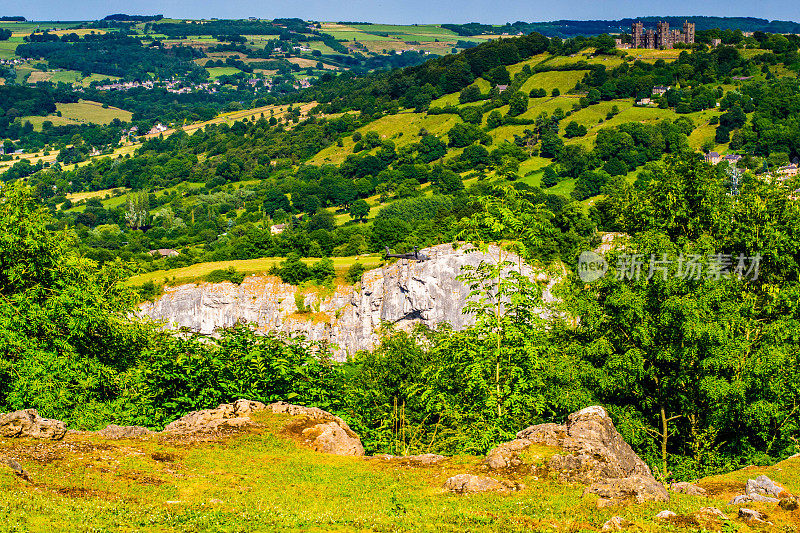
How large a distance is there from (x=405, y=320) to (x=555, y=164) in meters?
82.9

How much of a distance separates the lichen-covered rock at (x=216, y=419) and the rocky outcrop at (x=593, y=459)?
582 centimetres

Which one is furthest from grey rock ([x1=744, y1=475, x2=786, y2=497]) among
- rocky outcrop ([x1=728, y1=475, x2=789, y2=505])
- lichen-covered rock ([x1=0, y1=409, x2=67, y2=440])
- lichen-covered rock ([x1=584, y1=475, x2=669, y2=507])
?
lichen-covered rock ([x1=0, y1=409, x2=67, y2=440])

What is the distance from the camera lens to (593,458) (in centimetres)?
1491

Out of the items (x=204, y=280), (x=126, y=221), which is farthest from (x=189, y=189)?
(x=204, y=280)

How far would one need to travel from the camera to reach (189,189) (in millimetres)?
194625

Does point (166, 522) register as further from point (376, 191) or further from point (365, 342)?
point (376, 191)

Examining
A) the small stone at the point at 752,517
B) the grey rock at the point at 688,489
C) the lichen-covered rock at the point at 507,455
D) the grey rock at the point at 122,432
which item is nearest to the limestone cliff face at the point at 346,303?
the grey rock at the point at 122,432

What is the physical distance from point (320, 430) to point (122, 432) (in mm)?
4220

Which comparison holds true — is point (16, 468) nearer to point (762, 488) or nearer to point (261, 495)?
point (261, 495)

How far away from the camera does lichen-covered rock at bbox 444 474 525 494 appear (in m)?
13.8

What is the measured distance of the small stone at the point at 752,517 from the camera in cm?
1254

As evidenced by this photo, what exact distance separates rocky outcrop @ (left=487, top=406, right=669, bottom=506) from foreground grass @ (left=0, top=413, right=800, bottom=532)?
0.36m

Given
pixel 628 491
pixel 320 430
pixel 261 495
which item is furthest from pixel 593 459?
pixel 261 495

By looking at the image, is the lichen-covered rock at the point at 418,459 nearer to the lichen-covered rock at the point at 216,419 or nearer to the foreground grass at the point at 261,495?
the foreground grass at the point at 261,495
